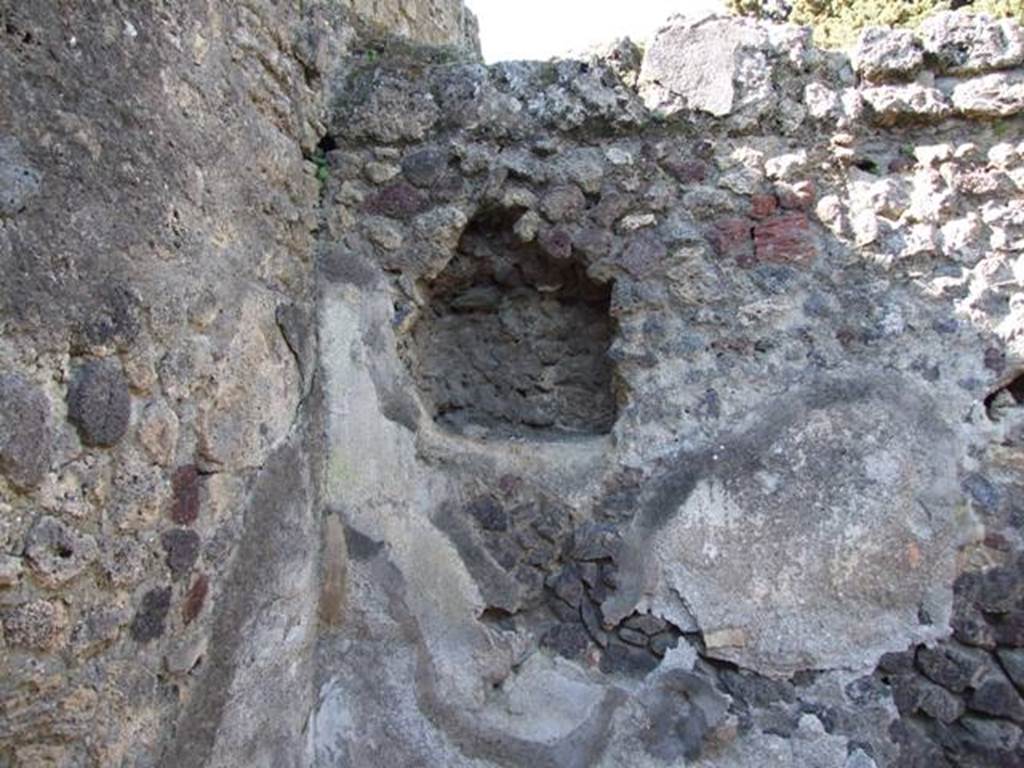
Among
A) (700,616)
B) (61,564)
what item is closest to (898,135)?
(700,616)

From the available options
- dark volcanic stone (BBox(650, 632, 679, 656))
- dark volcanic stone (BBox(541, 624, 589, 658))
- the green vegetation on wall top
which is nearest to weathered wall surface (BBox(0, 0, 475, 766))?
dark volcanic stone (BBox(541, 624, 589, 658))

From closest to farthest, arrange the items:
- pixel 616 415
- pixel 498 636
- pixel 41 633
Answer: pixel 41 633 → pixel 498 636 → pixel 616 415

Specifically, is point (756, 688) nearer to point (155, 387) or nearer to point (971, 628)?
point (971, 628)

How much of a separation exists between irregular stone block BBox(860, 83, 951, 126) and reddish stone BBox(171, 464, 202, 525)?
2.05m

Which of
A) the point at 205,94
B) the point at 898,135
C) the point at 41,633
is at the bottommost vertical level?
the point at 41,633

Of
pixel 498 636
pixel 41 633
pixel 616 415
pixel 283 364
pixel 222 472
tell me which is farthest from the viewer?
pixel 616 415

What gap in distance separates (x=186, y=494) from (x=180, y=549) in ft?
0.37

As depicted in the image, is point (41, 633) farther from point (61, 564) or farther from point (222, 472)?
point (222, 472)

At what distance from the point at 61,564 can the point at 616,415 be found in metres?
1.54

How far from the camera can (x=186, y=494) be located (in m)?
1.82

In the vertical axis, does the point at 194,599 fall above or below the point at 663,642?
above

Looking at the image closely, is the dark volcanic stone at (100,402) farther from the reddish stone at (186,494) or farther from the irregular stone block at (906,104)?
the irregular stone block at (906,104)

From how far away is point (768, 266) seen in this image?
2445mm

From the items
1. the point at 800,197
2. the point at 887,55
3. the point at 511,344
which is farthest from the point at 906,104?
the point at 511,344
